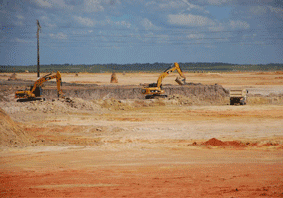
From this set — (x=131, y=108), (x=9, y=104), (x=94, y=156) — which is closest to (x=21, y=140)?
(x=94, y=156)

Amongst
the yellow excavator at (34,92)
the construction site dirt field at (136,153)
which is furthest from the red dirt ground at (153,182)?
the yellow excavator at (34,92)

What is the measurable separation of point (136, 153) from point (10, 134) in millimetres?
5550

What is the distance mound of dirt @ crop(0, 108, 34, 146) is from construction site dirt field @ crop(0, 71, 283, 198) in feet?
0.14

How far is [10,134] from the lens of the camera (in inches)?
653

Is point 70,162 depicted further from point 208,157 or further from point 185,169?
point 208,157

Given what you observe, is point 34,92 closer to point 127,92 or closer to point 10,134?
point 127,92

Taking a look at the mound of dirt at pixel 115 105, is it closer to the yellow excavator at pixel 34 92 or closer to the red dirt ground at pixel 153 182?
the yellow excavator at pixel 34 92

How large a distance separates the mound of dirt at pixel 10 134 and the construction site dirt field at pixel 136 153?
0.14ft

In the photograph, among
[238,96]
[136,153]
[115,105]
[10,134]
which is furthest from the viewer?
[238,96]

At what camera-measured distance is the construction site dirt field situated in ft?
31.6

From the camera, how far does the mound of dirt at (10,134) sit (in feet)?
53.0

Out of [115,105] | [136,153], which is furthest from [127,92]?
[136,153]

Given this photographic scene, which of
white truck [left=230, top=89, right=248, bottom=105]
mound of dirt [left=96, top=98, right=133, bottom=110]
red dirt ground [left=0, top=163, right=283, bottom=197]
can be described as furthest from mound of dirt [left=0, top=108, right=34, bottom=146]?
white truck [left=230, top=89, right=248, bottom=105]

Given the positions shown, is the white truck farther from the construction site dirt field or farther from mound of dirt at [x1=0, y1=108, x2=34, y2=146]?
mound of dirt at [x1=0, y1=108, x2=34, y2=146]
